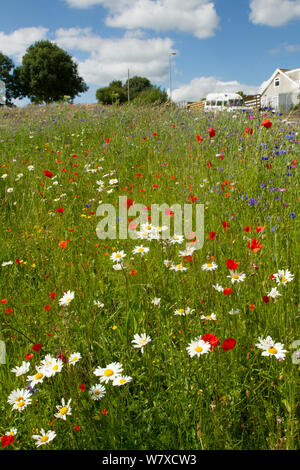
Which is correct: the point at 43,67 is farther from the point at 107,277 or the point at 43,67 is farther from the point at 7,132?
the point at 107,277

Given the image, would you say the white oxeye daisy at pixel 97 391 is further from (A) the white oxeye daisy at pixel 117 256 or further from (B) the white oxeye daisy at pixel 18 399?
(A) the white oxeye daisy at pixel 117 256

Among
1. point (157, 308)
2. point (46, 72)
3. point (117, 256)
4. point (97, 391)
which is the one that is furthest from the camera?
point (46, 72)

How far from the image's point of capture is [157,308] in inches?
69.6

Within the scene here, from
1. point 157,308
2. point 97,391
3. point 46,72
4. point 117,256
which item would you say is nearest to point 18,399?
point 97,391

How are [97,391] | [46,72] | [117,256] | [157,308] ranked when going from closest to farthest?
[97,391], [157,308], [117,256], [46,72]

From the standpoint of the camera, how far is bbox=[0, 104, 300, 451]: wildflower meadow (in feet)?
4.05

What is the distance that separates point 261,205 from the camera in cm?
291

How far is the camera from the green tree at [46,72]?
4056 centimetres

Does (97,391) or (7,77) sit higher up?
(7,77)

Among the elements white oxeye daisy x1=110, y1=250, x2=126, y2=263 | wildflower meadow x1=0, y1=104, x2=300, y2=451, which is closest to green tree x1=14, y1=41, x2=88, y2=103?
wildflower meadow x1=0, y1=104, x2=300, y2=451

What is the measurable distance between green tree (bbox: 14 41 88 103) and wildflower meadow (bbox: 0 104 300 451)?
1631 inches

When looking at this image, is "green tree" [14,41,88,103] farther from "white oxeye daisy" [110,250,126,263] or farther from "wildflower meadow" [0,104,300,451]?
"white oxeye daisy" [110,250,126,263]

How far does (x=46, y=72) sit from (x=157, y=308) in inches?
1800

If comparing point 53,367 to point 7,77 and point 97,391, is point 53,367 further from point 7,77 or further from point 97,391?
point 7,77
